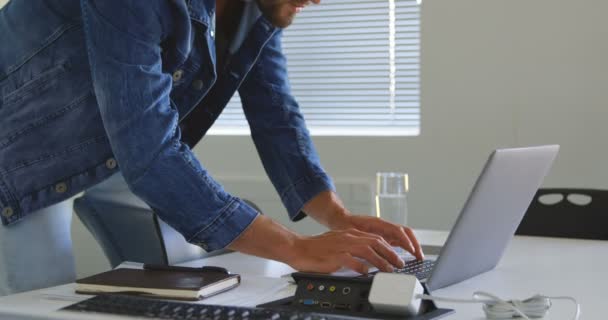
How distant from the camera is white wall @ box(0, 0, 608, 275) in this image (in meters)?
2.97

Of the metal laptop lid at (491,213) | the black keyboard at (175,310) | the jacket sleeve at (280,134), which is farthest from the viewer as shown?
the jacket sleeve at (280,134)

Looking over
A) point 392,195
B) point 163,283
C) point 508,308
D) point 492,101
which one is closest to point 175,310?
point 163,283

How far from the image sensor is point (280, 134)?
1889mm

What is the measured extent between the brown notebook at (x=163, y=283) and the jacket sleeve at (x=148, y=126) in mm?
65

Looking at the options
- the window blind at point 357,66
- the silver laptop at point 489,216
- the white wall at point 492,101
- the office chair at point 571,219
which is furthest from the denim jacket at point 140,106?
the window blind at point 357,66

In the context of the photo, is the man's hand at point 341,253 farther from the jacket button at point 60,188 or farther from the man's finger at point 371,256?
the jacket button at point 60,188

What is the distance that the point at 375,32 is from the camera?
3.39 m

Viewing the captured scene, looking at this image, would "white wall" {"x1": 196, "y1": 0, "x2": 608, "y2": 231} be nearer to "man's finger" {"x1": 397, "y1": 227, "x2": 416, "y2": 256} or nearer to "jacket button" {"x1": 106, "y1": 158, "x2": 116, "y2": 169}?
"man's finger" {"x1": 397, "y1": 227, "x2": 416, "y2": 256}

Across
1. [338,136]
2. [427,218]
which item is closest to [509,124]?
[427,218]

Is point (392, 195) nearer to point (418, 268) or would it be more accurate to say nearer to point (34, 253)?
point (418, 268)

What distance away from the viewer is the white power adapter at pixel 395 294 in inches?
43.4

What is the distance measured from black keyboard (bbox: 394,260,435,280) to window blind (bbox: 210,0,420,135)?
70.0 inches

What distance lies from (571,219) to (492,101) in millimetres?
952

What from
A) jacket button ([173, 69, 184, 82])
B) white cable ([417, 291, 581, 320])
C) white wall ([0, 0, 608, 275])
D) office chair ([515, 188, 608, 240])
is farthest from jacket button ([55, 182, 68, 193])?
white wall ([0, 0, 608, 275])
